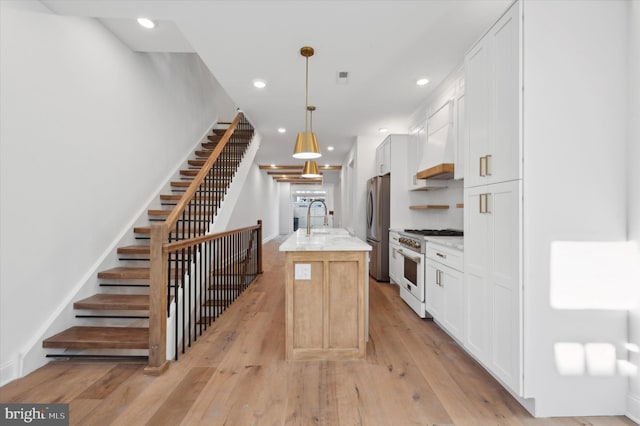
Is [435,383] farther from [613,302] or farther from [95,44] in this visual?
[95,44]

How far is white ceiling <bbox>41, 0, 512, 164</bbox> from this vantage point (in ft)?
7.53

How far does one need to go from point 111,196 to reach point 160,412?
8.04 feet

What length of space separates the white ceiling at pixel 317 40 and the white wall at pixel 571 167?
0.74 meters

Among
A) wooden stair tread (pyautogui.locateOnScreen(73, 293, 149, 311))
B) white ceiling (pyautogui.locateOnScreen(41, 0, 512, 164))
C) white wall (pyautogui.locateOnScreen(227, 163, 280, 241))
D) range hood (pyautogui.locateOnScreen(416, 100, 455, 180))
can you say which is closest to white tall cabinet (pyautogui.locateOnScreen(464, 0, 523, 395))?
white ceiling (pyautogui.locateOnScreen(41, 0, 512, 164))

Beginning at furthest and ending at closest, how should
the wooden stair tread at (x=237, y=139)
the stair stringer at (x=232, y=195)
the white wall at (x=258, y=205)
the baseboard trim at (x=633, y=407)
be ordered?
the white wall at (x=258, y=205) < the wooden stair tread at (x=237, y=139) < the stair stringer at (x=232, y=195) < the baseboard trim at (x=633, y=407)

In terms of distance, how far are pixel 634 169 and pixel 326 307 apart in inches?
83.6

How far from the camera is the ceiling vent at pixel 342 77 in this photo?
338cm

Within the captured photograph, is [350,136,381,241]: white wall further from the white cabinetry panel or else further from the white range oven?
the white cabinetry panel

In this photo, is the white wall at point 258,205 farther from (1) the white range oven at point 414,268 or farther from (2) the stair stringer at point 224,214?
(1) the white range oven at point 414,268

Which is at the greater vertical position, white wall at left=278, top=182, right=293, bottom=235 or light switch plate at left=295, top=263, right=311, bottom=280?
white wall at left=278, top=182, right=293, bottom=235

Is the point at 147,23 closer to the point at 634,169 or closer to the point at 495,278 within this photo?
the point at 495,278

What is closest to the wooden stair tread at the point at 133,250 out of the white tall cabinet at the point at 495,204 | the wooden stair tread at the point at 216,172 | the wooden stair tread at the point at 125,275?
the wooden stair tread at the point at 125,275

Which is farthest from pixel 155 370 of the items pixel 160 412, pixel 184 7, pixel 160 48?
pixel 160 48

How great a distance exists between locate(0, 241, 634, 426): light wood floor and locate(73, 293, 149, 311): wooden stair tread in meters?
0.49
